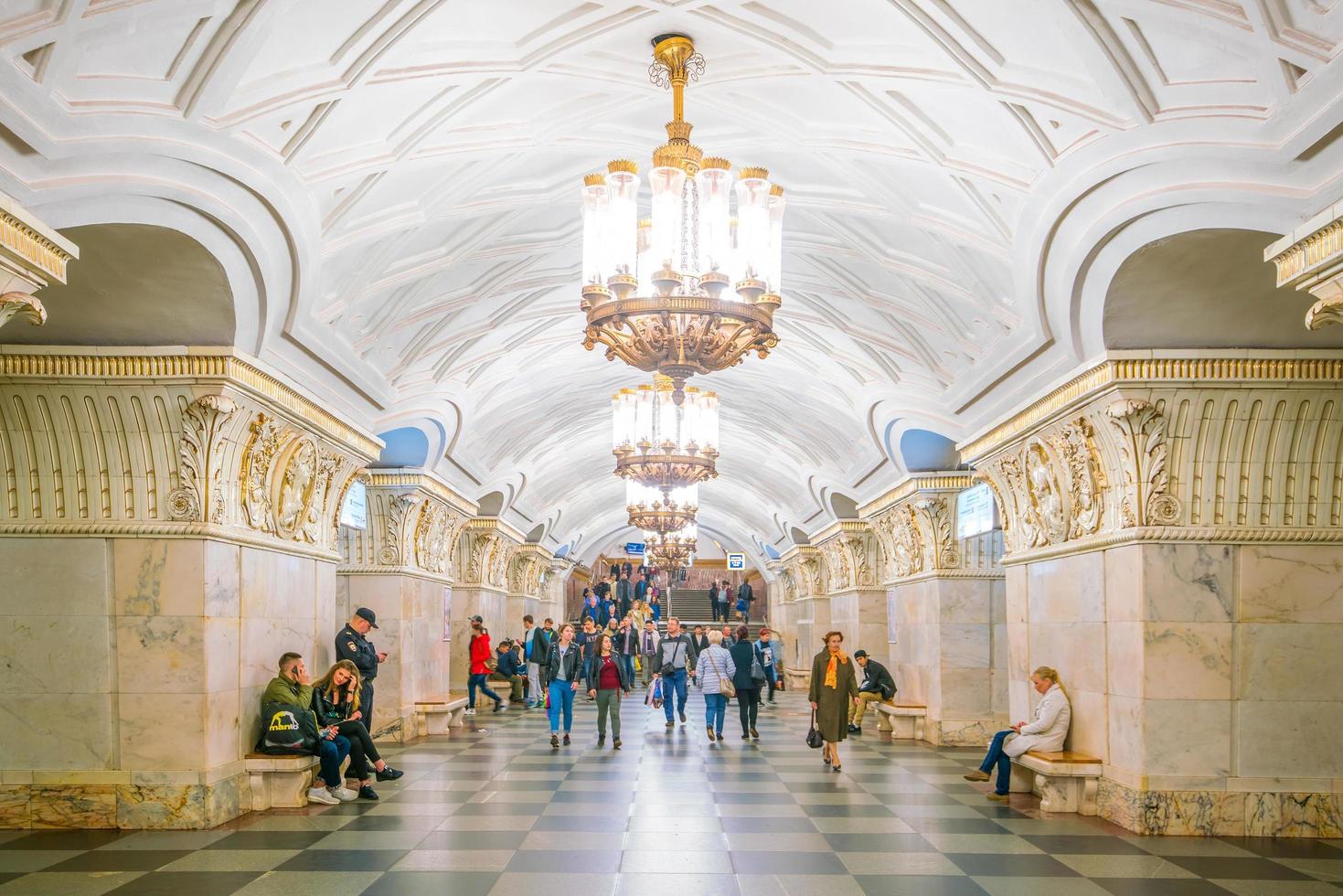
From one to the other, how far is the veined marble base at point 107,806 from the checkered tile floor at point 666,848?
0.54ft

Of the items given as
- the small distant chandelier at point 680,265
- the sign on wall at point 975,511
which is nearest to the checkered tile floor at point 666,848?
the small distant chandelier at point 680,265

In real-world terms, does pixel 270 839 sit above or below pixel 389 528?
below

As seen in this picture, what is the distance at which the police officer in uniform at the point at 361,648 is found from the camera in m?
10.8

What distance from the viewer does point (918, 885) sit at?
615cm

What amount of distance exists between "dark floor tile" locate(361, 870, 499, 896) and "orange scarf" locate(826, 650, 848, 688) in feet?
17.3

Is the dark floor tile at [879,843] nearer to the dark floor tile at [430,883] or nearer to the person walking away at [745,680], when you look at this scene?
the dark floor tile at [430,883]

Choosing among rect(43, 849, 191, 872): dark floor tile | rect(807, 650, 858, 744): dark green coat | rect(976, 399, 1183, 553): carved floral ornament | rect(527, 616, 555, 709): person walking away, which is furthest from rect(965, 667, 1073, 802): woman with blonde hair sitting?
rect(527, 616, 555, 709): person walking away

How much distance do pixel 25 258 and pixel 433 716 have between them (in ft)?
35.3

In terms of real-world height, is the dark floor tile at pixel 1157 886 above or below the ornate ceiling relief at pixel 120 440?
below

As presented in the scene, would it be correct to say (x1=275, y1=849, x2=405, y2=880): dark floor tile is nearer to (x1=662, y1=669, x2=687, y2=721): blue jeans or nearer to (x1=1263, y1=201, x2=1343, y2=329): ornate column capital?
(x1=1263, y1=201, x2=1343, y2=329): ornate column capital

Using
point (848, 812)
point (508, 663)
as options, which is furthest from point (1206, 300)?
point (508, 663)

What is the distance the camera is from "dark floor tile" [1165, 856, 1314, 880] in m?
6.44

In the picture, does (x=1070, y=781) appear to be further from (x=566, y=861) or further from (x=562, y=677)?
(x=562, y=677)

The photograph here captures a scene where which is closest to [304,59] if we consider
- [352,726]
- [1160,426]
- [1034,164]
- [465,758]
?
[1034,164]
